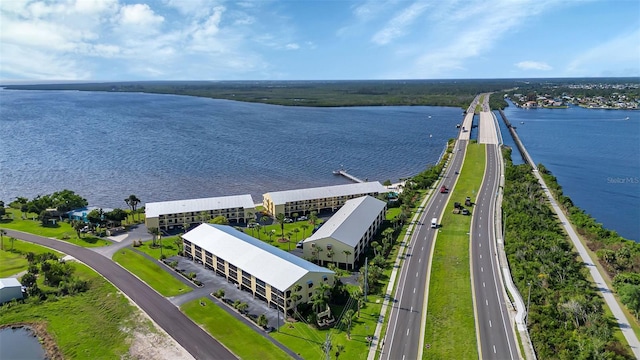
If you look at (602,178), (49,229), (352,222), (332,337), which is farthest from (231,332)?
(602,178)

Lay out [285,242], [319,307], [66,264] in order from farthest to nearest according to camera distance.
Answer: [285,242]
[66,264]
[319,307]

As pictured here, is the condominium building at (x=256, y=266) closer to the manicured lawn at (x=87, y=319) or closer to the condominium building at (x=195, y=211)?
the manicured lawn at (x=87, y=319)

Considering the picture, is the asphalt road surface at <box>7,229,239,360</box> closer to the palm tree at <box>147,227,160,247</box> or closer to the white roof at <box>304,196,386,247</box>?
the palm tree at <box>147,227,160,247</box>

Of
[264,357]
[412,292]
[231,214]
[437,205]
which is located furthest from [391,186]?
[264,357]

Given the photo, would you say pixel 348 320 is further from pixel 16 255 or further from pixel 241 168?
pixel 241 168

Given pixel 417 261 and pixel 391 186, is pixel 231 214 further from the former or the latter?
pixel 391 186
